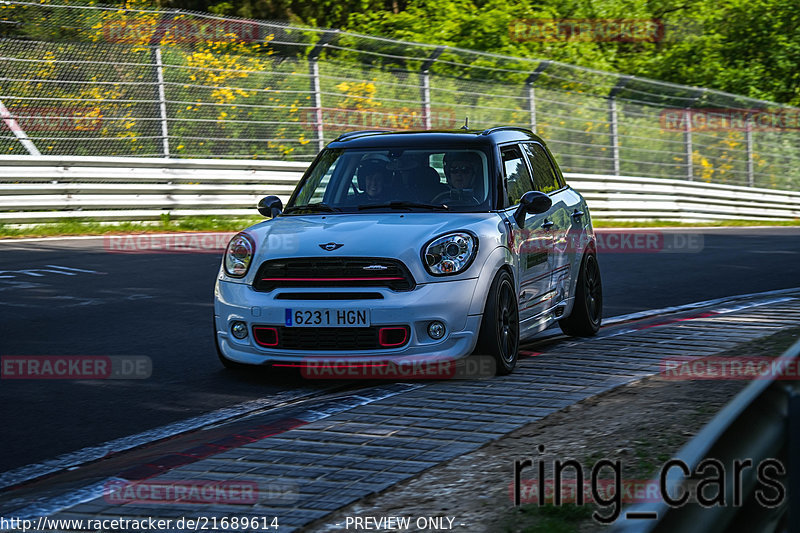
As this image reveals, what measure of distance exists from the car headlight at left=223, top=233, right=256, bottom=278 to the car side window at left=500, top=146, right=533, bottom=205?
184 cm

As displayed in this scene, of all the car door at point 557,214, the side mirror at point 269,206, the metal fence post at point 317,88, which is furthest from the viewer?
the metal fence post at point 317,88

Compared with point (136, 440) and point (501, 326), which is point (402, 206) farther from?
point (136, 440)

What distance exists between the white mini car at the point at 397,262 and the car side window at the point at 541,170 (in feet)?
1.29

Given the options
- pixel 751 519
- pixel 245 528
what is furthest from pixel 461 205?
pixel 751 519

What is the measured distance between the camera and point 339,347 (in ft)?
22.6

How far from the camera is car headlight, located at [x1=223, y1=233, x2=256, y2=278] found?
284 inches

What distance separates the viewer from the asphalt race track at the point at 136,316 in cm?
612

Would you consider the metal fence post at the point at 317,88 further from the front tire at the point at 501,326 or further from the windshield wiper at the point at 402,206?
the front tire at the point at 501,326

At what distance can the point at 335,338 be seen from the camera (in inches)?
270
